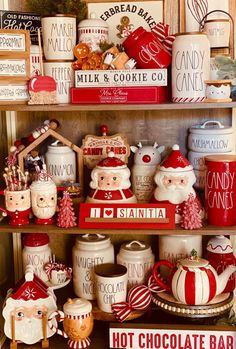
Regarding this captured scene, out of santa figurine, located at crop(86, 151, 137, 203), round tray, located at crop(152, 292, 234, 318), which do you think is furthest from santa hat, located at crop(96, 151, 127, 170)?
round tray, located at crop(152, 292, 234, 318)

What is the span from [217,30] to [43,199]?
2.57ft

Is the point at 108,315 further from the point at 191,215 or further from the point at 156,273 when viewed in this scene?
the point at 191,215

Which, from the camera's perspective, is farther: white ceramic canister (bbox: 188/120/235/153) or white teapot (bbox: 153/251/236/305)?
white ceramic canister (bbox: 188/120/235/153)

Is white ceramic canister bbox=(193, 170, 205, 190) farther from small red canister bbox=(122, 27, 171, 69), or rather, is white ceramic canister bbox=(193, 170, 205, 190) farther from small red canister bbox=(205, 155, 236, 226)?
small red canister bbox=(122, 27, 171, 69)

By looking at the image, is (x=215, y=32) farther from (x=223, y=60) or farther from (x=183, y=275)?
(x=183, y=275)

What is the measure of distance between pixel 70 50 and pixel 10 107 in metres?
0.27

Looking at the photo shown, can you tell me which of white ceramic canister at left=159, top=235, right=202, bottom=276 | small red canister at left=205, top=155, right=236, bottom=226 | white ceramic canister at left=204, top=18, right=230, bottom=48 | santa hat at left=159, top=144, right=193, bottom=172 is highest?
white ceramic canister at left=204, top=18, right=230, bottom=48

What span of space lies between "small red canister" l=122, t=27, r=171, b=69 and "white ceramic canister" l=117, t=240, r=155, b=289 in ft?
2.04

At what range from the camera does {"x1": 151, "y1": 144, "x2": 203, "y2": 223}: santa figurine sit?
72.6 inches

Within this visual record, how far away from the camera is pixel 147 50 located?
5.92 feet

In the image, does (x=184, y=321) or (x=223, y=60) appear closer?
(x=223, y=60)

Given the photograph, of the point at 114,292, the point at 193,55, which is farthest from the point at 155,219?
the point at 193,55

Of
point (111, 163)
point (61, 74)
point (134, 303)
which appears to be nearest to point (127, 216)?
point (111, 163)

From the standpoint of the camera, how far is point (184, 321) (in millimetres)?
1964
